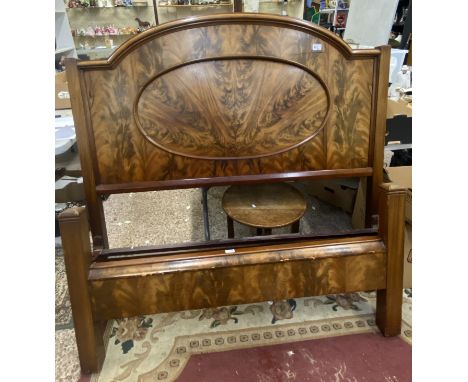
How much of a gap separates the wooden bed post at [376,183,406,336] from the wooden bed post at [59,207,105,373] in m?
0.95

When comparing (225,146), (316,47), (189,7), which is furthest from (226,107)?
(189,7)

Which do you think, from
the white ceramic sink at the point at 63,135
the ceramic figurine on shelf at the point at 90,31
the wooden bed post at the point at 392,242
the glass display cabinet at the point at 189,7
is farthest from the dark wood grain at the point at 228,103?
the ceramic figurine on shelf at the point at 90,31

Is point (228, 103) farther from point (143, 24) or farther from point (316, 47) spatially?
point (143, 24)

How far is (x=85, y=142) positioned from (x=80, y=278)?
43 centimetres

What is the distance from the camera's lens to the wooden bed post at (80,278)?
0.99 m

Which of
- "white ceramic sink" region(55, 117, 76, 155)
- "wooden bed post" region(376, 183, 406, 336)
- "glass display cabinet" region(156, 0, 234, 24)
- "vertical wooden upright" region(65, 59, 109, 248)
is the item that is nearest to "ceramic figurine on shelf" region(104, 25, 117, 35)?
"glass display cabinet" region(156, 0, 234, 24)

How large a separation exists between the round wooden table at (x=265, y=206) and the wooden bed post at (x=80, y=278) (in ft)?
2.21

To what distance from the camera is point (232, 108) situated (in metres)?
1.18

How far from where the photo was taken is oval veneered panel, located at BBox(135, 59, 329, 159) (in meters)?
1.14

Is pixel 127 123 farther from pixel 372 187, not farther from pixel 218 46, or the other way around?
pixel 372 187

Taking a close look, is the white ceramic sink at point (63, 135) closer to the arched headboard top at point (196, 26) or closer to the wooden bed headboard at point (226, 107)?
the wooden bed headboard at point (226, 107)

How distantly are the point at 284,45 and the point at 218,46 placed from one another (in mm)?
216

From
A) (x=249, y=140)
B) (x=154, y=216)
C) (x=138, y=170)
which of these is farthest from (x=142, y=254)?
(x=154, y=216)

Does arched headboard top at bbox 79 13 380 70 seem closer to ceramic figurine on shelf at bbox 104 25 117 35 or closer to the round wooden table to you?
the round wooden table
